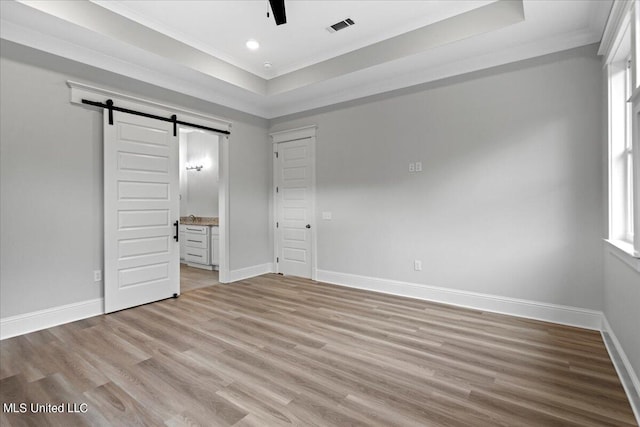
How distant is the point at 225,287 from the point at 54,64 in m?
3.40

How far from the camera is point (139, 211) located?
3924 millimetres

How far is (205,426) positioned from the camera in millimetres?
1765

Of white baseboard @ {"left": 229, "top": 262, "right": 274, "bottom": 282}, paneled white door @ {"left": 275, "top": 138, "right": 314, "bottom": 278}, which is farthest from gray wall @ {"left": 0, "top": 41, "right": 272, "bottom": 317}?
paneled white door @ {"left": 275, "top": 138, "right": 314, "bottom": 278}

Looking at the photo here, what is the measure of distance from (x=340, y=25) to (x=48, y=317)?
4474 millimetres

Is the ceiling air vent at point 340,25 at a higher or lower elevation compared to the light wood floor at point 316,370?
higher

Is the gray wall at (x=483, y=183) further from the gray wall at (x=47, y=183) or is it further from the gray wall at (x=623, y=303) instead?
the gray wall at (x=47, y=183)

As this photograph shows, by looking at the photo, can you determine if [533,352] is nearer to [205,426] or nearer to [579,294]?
[579,294]

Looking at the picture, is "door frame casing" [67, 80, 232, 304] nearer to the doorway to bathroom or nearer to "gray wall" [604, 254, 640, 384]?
the doorway to bathroom

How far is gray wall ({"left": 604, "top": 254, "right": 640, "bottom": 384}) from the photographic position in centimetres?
201

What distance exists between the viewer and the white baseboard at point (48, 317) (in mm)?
2965

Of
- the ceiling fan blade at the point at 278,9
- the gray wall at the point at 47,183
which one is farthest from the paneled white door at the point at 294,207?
the ceiling fan blade at the point at 278,9

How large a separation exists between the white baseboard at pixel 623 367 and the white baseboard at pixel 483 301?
0.19 meters

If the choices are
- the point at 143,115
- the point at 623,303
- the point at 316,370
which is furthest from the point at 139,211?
the point at 623,303

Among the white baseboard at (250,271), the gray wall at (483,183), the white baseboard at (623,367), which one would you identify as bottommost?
the white baseboard at (623,367)
